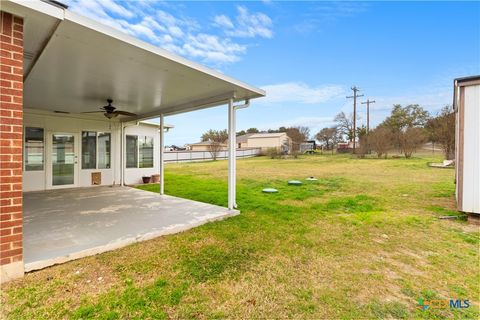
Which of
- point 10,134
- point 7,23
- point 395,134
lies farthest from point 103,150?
point 395,134

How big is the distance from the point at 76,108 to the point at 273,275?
7398 mm

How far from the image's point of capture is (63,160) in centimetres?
761

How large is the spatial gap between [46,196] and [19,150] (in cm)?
515

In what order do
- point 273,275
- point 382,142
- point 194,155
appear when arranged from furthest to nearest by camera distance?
point 194,155 → point 382,142 → point 273,275

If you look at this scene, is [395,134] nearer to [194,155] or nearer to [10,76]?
[194,155]

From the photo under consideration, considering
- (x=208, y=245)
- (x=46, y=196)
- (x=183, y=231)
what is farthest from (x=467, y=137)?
(x=46, y=196)

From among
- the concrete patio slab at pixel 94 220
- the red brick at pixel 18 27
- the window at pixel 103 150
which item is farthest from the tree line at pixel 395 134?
the red brick at pixel 18 27

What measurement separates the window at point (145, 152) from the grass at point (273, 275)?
262 inches

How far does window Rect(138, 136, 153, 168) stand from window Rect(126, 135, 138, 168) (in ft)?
0.55

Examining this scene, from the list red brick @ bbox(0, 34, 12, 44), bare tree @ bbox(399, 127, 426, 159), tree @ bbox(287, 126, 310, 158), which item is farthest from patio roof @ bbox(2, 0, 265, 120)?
bare tree @ bbox(399, 127, 426, 159)

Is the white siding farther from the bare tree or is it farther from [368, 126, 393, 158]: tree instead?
the bare tree

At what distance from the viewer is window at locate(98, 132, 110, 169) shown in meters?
8.43

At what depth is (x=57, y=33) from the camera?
2.52 m

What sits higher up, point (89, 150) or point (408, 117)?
point (408, 117)
